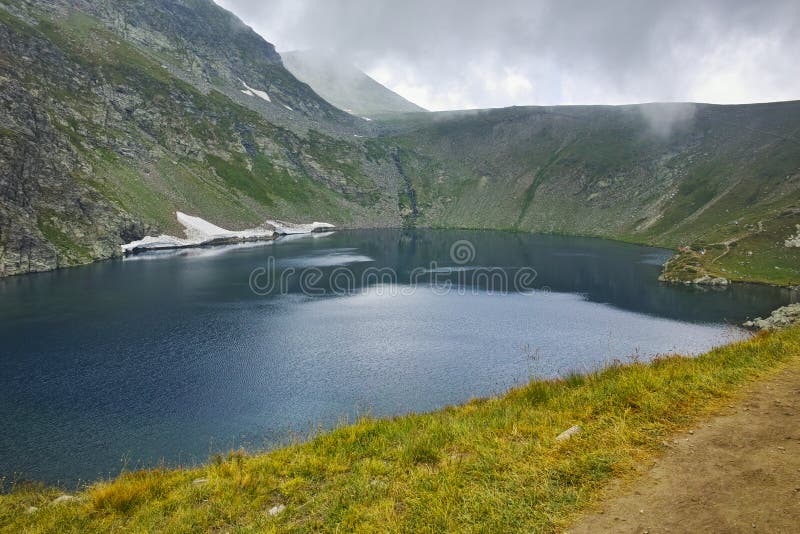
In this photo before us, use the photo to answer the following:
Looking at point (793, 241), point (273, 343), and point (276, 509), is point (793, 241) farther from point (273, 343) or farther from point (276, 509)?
point (276, 509)

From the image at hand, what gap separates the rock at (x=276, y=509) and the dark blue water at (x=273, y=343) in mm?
6049

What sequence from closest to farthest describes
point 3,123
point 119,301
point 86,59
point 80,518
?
point 80,518 < point 119,301 < point 3,123 < point 86,59

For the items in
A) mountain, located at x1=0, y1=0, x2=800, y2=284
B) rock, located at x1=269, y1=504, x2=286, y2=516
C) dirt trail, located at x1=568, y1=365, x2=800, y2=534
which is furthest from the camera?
mountain, located at x1=0, y1=0, x2=800, y2=284

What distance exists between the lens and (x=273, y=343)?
1831 inches

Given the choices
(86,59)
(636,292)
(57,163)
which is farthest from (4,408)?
(86,59)

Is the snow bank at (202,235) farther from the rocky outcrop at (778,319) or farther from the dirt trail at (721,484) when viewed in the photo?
the dirt trail at (721,484)

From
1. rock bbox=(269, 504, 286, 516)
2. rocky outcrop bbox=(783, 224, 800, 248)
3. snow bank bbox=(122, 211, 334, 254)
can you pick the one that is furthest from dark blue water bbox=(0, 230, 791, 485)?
snow bank bbox=(122, 211, 334, 254)

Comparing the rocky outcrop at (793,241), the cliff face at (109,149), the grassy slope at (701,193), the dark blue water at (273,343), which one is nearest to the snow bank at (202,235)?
the cliff face at (109,149)

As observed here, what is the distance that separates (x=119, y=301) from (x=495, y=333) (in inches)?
→ 2033

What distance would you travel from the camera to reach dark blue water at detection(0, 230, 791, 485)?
28188 millimetres

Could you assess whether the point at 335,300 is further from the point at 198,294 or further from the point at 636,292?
the point at 636,292

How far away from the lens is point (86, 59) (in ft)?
476

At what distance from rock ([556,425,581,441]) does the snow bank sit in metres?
118

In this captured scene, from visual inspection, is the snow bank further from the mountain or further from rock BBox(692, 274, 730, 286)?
rock BBox(692, 274, 730, 286)
